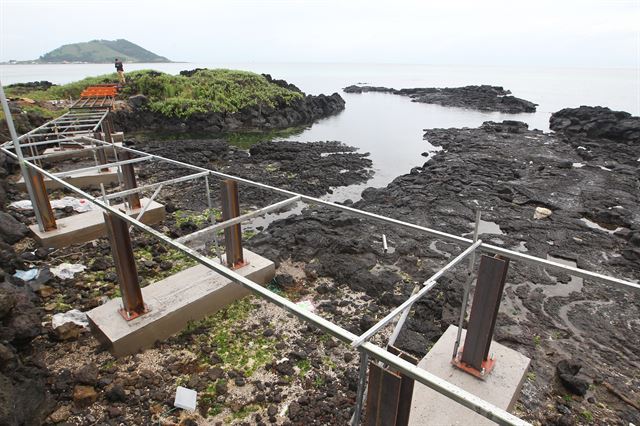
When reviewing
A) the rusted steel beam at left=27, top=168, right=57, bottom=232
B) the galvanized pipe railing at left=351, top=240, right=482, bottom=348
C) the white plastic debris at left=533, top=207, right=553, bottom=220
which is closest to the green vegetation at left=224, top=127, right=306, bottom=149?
the rusted steel beam at left=27, top=168, right=57, bottom=232

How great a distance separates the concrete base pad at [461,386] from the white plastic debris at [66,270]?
6.13 m

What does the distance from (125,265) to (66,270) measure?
2.68 meters

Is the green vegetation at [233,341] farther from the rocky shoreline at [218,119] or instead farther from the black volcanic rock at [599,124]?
the black volcanic rock at [599,124]

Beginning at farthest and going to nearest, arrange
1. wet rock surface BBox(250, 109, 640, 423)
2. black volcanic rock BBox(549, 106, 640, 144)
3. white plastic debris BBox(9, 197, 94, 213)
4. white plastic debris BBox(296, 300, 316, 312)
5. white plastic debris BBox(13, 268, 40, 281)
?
black volcanic rock BBox(549, 106, 640, 144)
white plastic debris BBox(9, 197, 94, 213)
white plastic debris BBox(296, 300, 316, 312)
white plastic debris BBox(13, 268, 40, 281)
wet rock surface BBox(250, 109, 640, 423)

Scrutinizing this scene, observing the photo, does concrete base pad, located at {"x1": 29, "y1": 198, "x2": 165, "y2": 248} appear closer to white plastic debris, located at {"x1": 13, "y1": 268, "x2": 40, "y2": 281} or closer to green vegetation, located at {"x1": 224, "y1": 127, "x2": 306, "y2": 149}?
white plastic debris, located at {"x1": 13, "y1": 268, "x2": 40, "y2": 281}

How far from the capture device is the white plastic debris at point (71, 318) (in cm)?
514

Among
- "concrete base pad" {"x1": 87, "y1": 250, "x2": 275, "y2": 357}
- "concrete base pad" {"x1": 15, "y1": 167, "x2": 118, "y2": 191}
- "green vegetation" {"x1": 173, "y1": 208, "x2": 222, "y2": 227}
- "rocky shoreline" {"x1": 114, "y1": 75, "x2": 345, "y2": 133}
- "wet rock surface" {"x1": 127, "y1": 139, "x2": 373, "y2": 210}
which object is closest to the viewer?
"concrete base pad" {"x1": 87, "y1": 250, "x2": 275, "y2": 357}

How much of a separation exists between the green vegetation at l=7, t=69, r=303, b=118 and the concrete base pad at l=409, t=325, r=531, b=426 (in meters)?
28.0

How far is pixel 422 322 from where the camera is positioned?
5996mm

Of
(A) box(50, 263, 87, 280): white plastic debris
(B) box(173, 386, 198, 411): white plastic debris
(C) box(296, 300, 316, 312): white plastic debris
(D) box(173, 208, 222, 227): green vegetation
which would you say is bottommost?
(D) box(173, 208, 222, 227): green vegetation

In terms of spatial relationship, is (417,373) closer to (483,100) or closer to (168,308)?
(168,308)

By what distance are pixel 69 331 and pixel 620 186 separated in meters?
18.7

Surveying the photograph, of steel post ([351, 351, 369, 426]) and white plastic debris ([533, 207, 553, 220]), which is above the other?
steel post ([351, 351, 369, 426])

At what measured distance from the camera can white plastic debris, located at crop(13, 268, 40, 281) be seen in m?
5.93
